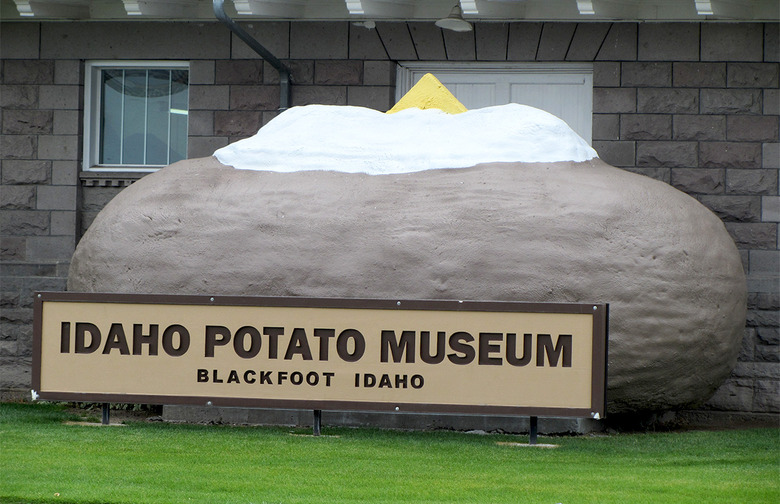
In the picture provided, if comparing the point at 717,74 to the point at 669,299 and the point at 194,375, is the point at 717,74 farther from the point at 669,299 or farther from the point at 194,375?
the point at 194,375

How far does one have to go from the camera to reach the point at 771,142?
9.40m

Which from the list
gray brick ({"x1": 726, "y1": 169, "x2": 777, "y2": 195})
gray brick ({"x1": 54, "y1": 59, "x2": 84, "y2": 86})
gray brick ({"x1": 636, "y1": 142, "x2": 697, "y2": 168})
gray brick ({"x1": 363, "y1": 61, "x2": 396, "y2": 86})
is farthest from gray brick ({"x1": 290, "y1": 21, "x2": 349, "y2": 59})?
gray brick ({"x1": 726, "y1": 169, "x2": 777, "y2": 195})

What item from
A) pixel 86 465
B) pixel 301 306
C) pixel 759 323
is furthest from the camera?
pixel 759 323

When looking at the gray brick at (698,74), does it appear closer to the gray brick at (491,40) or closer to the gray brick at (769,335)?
the gray brick at (491,40)

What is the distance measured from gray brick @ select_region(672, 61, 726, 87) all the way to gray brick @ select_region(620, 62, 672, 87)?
0.07m

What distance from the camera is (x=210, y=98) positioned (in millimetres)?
10273

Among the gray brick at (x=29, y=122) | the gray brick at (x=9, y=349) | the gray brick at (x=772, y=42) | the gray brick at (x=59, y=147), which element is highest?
the gray brick at (x=772, y=42)

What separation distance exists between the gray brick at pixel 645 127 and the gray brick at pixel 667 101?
0.06m

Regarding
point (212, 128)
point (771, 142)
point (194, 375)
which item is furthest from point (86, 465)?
point (771, 142)

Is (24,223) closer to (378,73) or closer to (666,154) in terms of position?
(378,73)

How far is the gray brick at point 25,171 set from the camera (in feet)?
34.3

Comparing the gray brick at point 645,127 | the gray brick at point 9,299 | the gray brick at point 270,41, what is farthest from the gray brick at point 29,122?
the gray brick at point 645,127

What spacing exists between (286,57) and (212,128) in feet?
3.15

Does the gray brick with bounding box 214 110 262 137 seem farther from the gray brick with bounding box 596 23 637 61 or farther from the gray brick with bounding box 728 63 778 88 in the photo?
the gray brick with bounding box 728 63 778 88
